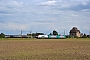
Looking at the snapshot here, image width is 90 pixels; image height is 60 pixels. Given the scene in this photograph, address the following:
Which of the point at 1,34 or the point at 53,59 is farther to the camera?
the point at 1,34

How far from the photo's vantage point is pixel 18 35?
162 meters

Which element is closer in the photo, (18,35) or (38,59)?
(38,59)

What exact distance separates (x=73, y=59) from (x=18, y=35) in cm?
14420

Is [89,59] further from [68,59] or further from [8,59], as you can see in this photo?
[8,59]

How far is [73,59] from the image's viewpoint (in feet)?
64.7

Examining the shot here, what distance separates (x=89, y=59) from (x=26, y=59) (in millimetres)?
5391

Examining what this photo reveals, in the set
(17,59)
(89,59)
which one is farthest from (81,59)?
(17,59)

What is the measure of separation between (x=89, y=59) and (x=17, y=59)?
20.2ft

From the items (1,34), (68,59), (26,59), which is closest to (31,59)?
(26,59)

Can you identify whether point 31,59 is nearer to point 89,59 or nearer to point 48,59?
point 48,59

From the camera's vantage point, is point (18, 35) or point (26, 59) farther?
point (18, 35)

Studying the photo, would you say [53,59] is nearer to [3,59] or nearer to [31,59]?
[31,59]

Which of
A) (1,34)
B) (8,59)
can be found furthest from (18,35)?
(8,59)

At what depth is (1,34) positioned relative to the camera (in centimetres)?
15938
